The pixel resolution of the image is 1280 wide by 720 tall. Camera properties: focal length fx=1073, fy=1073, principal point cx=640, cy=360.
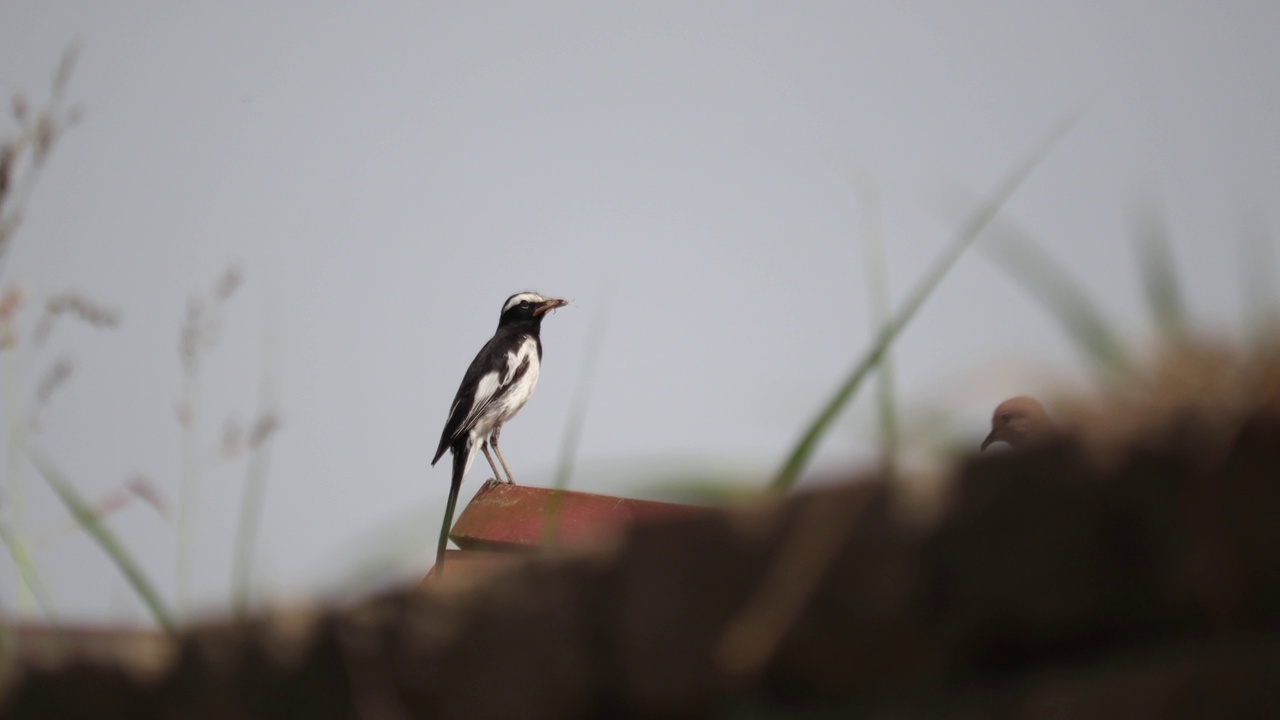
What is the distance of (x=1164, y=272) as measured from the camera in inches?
39.9

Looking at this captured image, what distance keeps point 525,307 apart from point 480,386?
1.48 metres

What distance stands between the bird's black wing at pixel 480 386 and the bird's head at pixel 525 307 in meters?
0.70

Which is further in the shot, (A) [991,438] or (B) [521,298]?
(B) [521,298]

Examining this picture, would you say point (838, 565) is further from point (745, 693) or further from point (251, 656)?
point (251, 656)

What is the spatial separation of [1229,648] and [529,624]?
0.60m

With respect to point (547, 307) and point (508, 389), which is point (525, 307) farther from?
point (508, 389)

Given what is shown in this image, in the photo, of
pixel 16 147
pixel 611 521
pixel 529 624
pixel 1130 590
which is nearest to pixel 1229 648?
pixel 1130 590

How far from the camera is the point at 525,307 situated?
37.5 ft

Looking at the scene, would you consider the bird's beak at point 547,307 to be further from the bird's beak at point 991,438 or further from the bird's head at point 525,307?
the bird's beak at point 991,438

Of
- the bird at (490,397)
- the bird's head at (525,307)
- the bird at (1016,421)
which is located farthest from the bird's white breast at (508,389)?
the bird at (1016,421)

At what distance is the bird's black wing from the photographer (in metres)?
10.1

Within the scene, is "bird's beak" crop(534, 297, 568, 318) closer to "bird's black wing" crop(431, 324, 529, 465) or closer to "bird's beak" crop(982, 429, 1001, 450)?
"bird's black wing" crop(431, 324, 529, 465)

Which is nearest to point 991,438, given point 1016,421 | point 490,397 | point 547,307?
point 1016,421

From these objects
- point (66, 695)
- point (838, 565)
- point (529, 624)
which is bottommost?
point (66, 695)
